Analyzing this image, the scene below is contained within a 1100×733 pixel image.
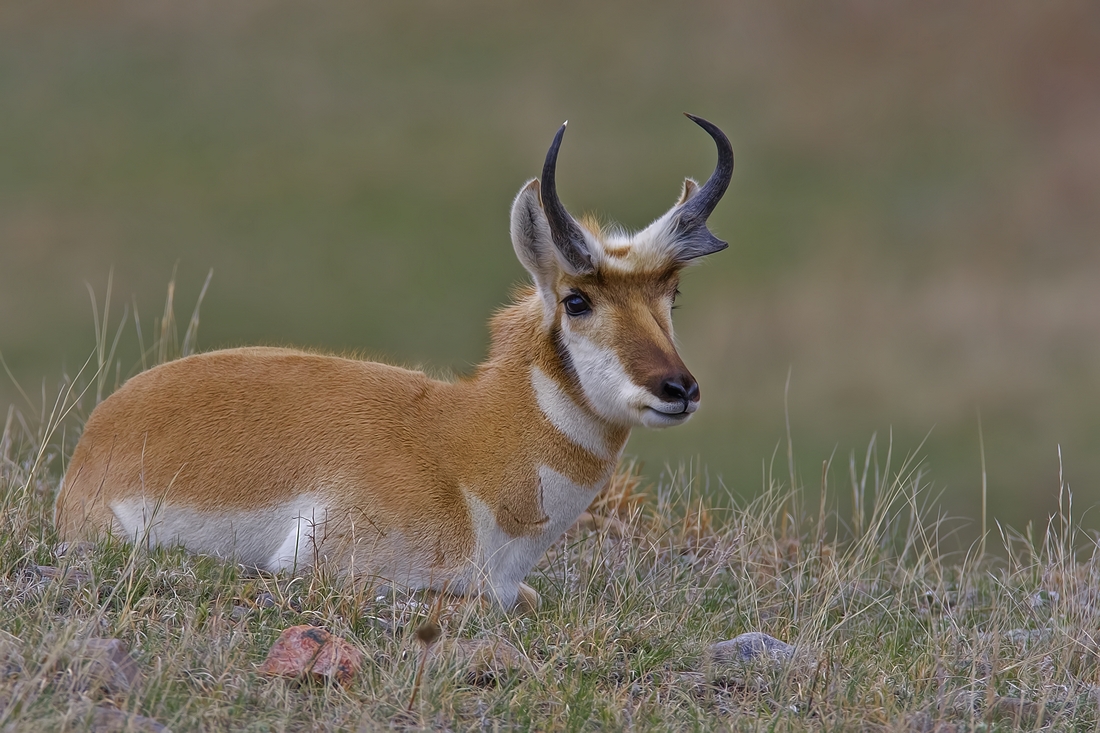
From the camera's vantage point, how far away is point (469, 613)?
6.06m

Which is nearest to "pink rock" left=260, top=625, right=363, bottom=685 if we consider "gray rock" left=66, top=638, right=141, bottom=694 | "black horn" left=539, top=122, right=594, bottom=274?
"gray rock" left=66, top=638, right=141, bottom=694

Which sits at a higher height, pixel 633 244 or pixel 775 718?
pixel 633 244

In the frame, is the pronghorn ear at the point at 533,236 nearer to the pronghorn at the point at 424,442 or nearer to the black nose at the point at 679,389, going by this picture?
the pronghorn at the point at 424,442

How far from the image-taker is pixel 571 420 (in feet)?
22.2

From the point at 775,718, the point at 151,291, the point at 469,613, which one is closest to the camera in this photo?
the point at 775,718

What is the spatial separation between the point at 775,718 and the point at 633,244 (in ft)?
8.23

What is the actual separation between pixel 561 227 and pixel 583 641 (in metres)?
1.94

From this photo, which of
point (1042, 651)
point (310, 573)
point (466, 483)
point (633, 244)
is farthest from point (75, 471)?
point (1042, 651)

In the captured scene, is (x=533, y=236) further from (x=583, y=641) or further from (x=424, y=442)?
(x=583, y=641)

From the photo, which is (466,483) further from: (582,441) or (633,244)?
(633,244)

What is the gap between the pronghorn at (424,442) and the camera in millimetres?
6555

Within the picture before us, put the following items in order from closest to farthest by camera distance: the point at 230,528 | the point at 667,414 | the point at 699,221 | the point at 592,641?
1. the point at 592,641
2. the point at 667,414
3. the point at 230,528
4. the point at 699,221

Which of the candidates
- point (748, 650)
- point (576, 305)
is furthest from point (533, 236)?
point (748, 650)

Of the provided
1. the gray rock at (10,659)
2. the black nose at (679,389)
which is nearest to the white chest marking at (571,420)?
the black nose at (679,389)
